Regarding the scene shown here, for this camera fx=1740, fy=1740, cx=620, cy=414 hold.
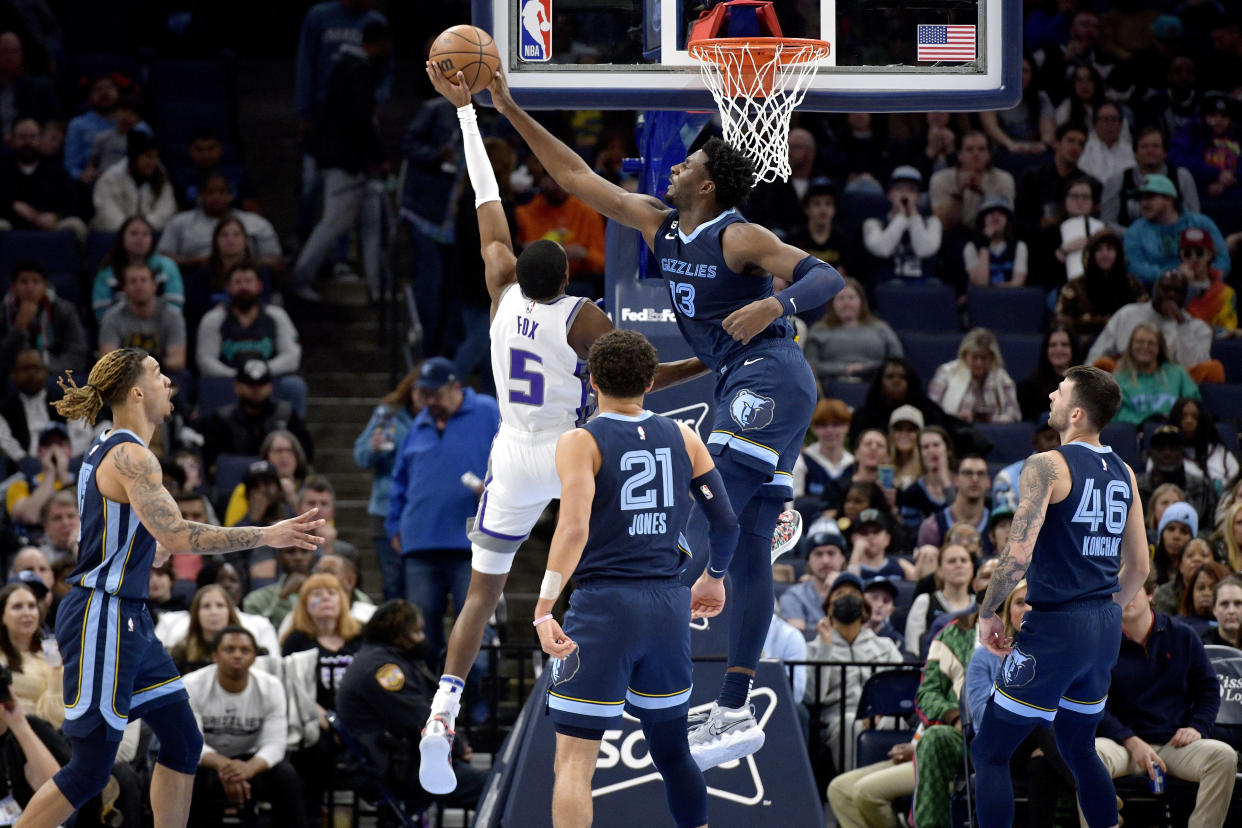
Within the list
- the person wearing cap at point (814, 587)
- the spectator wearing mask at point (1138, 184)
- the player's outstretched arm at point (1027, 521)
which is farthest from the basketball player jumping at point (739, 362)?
the spectator wearing mask at point (1138, 184)

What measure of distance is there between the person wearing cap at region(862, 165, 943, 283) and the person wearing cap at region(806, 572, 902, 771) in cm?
424

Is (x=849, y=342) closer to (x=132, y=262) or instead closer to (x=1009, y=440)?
(x=1009, y=440)

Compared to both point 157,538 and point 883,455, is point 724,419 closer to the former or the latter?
point 157,538

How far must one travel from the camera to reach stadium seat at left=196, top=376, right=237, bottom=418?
12891 millimetres

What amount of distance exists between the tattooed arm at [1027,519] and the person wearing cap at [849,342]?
5730mm

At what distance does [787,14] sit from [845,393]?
5.09 metres

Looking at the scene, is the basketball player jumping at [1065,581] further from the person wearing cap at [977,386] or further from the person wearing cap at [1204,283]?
the person wearing cap at [1204,283]

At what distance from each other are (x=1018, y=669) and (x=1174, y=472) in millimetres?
5000

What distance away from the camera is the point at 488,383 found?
44.7ft

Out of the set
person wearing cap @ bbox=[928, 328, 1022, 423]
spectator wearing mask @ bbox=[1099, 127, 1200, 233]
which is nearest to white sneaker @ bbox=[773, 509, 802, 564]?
person wearing cap @ bbox=[928, 328, 1022, 423]

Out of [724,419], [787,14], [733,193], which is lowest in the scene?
[724,419]

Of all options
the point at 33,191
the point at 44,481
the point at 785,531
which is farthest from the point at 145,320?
the point at 785,531

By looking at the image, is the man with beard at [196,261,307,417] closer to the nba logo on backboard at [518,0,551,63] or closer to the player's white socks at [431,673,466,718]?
the nba logo on backboard at [518,0,551,63]

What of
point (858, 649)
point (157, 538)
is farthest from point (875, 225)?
point (157, 538)
